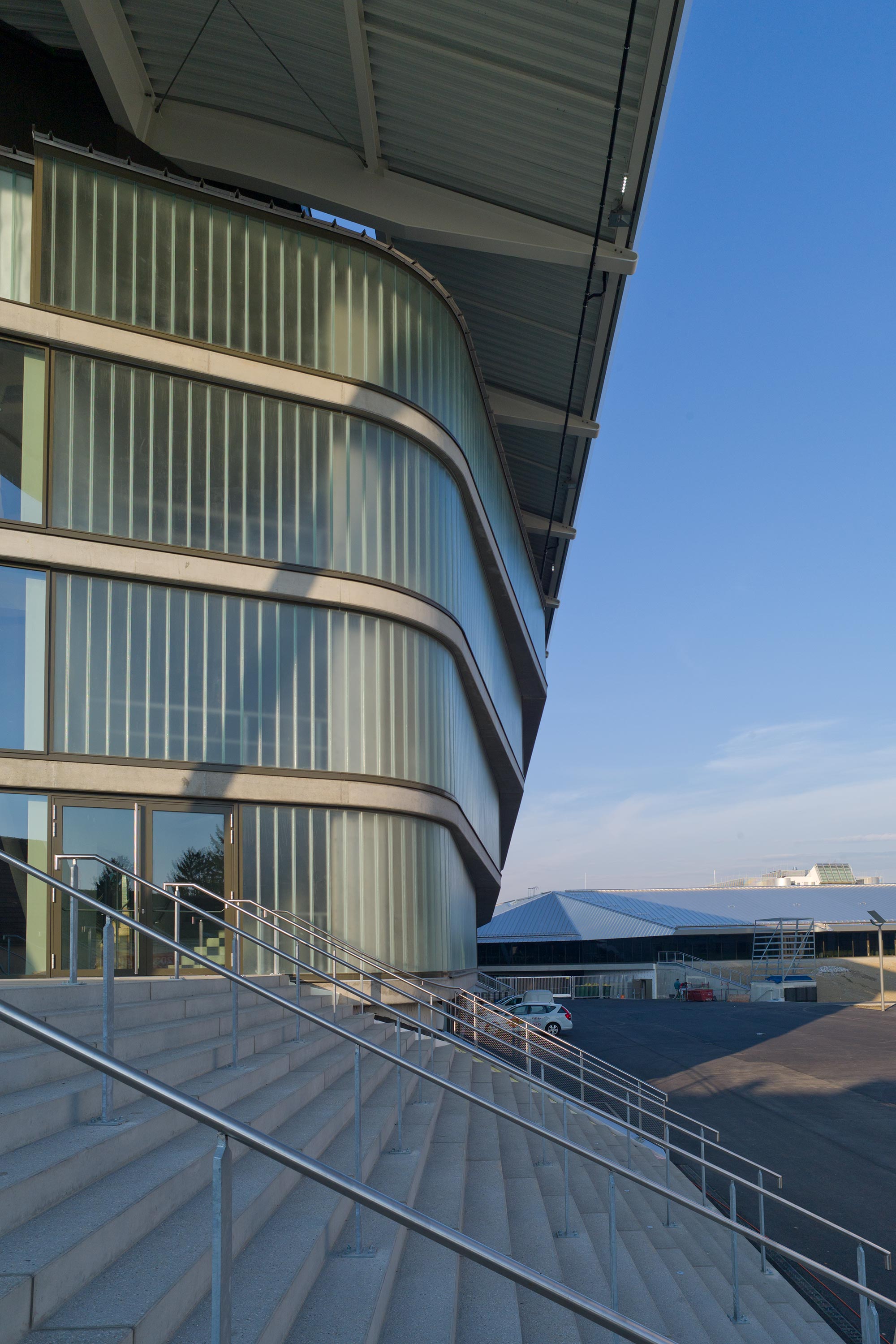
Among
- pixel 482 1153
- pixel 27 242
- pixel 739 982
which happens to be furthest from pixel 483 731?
pixel 739 982

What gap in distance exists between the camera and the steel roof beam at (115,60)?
599 inches

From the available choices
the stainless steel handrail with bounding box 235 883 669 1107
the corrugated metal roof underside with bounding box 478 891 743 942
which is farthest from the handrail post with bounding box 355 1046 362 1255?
the corrugated metal roof underside with bounding box 478 891 743 942

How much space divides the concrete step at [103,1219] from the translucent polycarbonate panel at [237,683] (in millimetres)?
9697

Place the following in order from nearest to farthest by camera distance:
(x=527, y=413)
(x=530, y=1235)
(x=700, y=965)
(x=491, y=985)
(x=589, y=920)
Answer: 1. (x=530, y=1235)
2. (x=527, y=413)
3. (x=491, y=985)
4. (x=700, y=965)
5. (x=589, y=920)

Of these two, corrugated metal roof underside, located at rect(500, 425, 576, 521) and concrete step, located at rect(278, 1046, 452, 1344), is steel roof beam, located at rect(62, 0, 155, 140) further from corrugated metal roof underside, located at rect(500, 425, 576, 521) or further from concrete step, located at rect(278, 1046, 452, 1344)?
concrete step, located at rect(278, 1046, 452, 1344)

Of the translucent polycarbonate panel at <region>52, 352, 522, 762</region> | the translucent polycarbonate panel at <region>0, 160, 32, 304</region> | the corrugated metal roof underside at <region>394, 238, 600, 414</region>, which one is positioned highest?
the corrugated metal roof underside at <region>394, 238, 600, 414</region>

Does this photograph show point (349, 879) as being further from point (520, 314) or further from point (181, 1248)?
point (520, 314)

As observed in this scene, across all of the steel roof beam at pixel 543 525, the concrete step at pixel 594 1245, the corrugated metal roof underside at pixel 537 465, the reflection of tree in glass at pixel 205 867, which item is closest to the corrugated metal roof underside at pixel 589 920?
the steel roof beam at pixel 543 525

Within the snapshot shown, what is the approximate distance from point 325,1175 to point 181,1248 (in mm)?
1609

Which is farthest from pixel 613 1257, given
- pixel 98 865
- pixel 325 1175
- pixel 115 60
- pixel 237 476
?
pixel 115 60

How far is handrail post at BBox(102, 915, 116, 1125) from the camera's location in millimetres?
5344

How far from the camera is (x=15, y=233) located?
1532cm

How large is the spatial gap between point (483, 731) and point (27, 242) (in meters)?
16.5

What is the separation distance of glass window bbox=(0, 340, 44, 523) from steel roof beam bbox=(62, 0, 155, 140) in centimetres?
470
